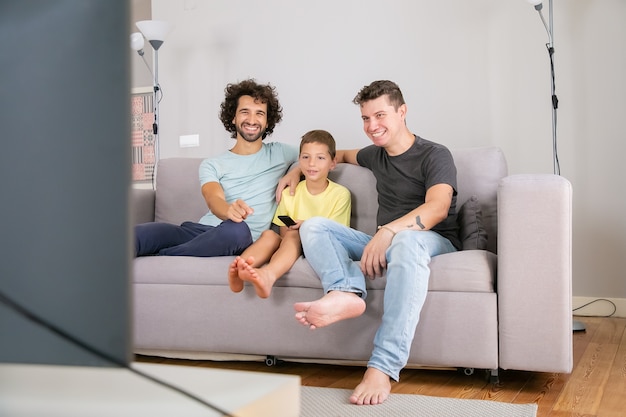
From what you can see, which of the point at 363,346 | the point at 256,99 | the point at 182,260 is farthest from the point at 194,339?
the point at 256,99

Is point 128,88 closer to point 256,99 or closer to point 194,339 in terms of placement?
point 194,339

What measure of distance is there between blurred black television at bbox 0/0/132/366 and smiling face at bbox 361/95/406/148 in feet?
7.61

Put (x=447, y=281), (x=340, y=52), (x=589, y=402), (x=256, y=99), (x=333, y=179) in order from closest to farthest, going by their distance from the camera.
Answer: (x=589, y=402) < (x=447, y=281) < (x=333, y=179) < (x=256, y=99) < (x=340, y=52)

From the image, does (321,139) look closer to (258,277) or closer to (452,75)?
(258,277)

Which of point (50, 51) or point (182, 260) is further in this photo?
point (182, 260)

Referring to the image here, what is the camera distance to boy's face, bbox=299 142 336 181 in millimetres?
2727

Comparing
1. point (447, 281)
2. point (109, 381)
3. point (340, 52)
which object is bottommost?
point (447, 281)

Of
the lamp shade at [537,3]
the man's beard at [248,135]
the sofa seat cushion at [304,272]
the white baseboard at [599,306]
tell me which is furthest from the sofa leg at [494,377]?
the lamp shade at [537,3]

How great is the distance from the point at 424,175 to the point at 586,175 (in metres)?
1.47

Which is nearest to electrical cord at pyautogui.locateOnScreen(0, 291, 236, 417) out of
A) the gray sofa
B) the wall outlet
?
the gray sofa

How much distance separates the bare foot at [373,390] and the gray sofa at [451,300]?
242 millimetres

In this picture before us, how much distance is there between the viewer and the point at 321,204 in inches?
108

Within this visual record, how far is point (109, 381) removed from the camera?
1.04 ft

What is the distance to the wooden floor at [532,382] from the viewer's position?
1992 millimetres
